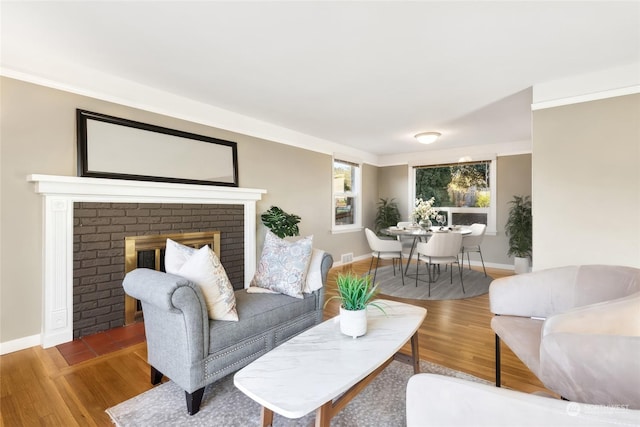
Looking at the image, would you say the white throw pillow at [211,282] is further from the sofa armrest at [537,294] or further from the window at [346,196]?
the window at [346,196]

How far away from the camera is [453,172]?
237 inches

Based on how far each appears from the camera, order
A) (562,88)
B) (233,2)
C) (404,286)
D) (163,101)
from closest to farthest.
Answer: (233,2), (562,88), (163,101), (404,286)

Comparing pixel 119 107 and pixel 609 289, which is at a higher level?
pixel 119 107

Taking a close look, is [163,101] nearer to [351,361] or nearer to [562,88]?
[351,361]

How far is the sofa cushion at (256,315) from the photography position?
5.58 ft

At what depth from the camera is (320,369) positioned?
4.11ft

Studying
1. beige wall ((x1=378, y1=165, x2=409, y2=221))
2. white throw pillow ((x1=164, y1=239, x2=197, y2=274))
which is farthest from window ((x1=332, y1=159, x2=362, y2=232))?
white throw pillow ((x1=164, y1=239, x2=197, y2=274))

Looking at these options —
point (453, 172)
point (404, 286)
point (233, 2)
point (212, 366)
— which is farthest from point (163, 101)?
point (453, 172)

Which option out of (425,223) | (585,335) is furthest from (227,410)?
(425,223)

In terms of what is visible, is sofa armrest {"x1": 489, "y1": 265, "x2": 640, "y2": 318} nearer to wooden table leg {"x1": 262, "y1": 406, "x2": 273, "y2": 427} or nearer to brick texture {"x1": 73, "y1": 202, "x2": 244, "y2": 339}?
wooden table leg {"x1": 262, "y1": 406, "x2": 273, "y2": 427}

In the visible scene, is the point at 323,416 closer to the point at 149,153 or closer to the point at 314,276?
the point at 314,276

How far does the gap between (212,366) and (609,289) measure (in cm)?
217

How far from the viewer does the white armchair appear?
878mm

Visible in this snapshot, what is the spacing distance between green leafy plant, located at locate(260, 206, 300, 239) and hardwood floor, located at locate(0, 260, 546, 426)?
6.62 feet
